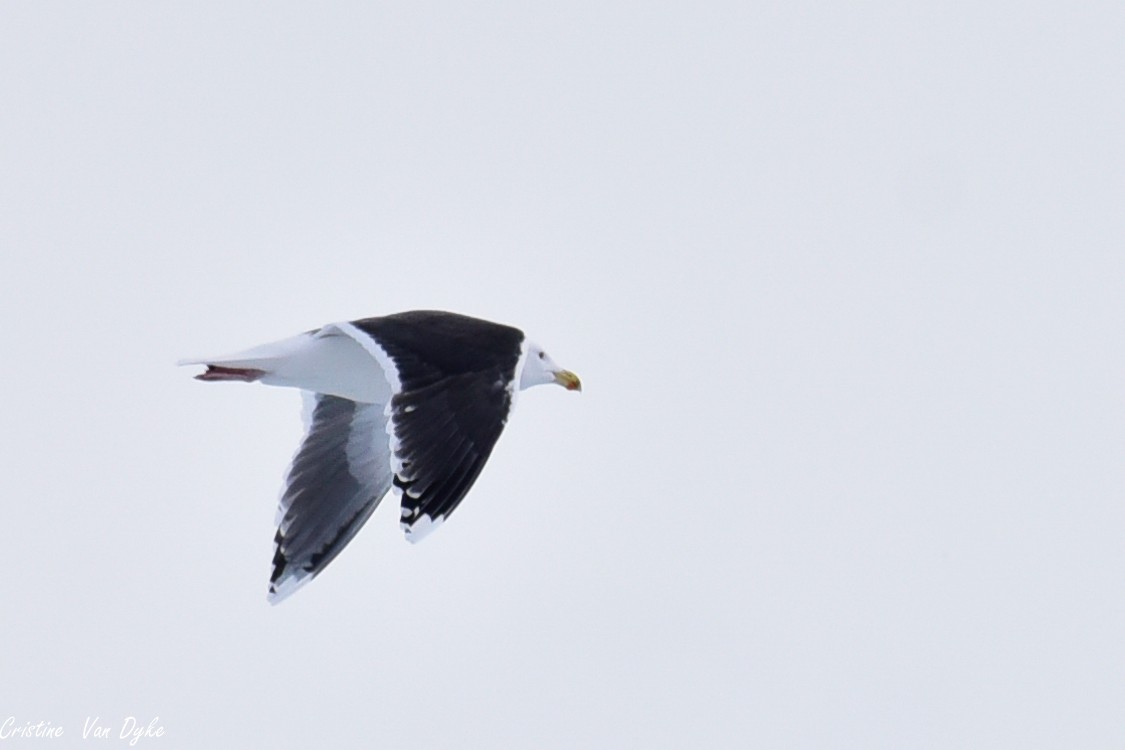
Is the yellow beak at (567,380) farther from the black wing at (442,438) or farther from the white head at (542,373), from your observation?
the black wing at (442,438)

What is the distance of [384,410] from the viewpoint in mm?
10648

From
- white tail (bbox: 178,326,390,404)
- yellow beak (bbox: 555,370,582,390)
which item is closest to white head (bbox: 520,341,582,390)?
yellow beak (bbox: 555,370,582,390)

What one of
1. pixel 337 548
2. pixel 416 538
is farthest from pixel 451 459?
pixel 337 548

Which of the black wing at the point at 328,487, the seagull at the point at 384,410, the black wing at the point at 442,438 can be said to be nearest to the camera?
the black wing at the point at 442,438

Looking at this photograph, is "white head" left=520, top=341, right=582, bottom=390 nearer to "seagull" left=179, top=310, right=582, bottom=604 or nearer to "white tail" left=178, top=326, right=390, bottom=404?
"seagull" left=179, top=310, right=582, bottom=604

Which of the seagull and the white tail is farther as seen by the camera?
the white tail

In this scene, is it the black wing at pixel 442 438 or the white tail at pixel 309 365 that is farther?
the white tail at pixel 309 365

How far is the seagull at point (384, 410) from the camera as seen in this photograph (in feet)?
28.4

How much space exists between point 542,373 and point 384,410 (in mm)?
928

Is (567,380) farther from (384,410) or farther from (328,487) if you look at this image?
(328,487)

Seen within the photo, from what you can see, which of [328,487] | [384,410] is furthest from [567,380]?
[328,487]

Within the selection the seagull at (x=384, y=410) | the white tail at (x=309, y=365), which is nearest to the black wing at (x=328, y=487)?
the seagull at (x=384, y=410)

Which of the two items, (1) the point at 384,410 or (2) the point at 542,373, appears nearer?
(1) the point at 384,410

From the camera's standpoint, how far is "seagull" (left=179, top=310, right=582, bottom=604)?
8656 millimetres
